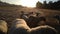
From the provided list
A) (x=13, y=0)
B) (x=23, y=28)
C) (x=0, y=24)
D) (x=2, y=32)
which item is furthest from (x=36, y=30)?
(x=13, y=0)

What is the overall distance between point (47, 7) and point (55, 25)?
9454 millimetres

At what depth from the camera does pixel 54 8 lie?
14492mm

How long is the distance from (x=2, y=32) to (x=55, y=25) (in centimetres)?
180

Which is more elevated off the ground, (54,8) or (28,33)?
(28,33)

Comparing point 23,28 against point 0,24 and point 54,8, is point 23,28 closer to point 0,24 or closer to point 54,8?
point 0,24

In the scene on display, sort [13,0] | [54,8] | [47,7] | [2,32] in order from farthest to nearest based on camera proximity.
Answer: [13,0] → [47,7] → [54,8] → [2,32]

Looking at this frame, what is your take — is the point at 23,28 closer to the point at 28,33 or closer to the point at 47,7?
the point at 28,33

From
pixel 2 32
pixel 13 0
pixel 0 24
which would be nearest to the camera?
pixel 2 32

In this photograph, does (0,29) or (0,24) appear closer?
(0,29)

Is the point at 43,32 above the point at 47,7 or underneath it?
above

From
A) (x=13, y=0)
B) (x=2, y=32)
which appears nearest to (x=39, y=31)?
(x=2, y=32)

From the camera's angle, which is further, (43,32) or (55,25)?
(55,25)

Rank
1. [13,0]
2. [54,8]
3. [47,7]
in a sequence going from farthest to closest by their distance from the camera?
1. [13,0]
2. [47,7]
3. [54,8]

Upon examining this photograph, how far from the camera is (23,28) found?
451cm
